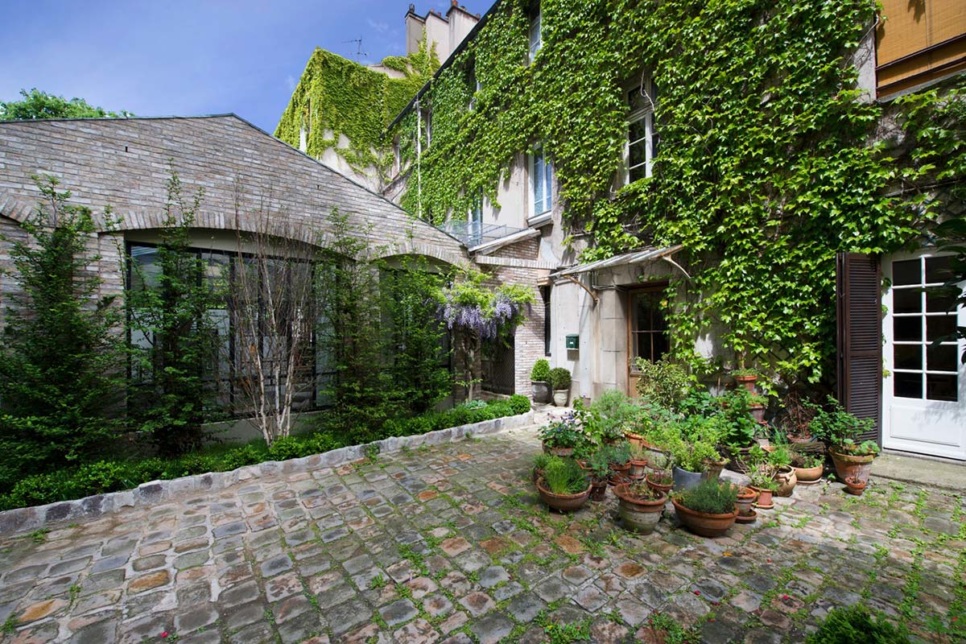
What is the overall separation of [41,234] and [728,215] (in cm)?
842

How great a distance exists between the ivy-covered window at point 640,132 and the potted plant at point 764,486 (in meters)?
5.09

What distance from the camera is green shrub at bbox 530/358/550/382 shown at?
340 inches

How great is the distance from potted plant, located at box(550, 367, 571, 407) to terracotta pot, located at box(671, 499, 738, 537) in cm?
498

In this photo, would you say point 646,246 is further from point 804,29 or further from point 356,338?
point 356,338

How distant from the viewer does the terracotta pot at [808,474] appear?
4368mm

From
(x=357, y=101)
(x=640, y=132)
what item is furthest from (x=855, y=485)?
(x=357, y=101)

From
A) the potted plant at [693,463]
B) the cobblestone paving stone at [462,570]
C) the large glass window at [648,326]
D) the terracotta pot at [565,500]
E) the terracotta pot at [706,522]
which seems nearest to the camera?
the cobblestone paving stone at [462,570]


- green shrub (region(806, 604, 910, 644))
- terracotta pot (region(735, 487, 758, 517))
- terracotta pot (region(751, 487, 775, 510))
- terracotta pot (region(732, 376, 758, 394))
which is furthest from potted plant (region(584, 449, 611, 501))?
terracotta pot (region(732, 376, 758, 394))

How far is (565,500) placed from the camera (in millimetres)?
3623

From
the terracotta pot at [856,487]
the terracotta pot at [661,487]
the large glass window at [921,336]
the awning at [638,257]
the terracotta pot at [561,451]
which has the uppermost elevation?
the awning at [638,257]

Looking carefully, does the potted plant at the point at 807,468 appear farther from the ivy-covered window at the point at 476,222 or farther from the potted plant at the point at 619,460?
the ivy-covered window at the point at 476,222

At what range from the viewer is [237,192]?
230 inches

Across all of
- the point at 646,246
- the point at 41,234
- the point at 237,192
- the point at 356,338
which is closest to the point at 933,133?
the point at 646,246

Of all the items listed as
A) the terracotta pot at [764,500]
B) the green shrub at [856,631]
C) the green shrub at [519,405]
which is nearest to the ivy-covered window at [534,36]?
the green shrub at [519,405]
